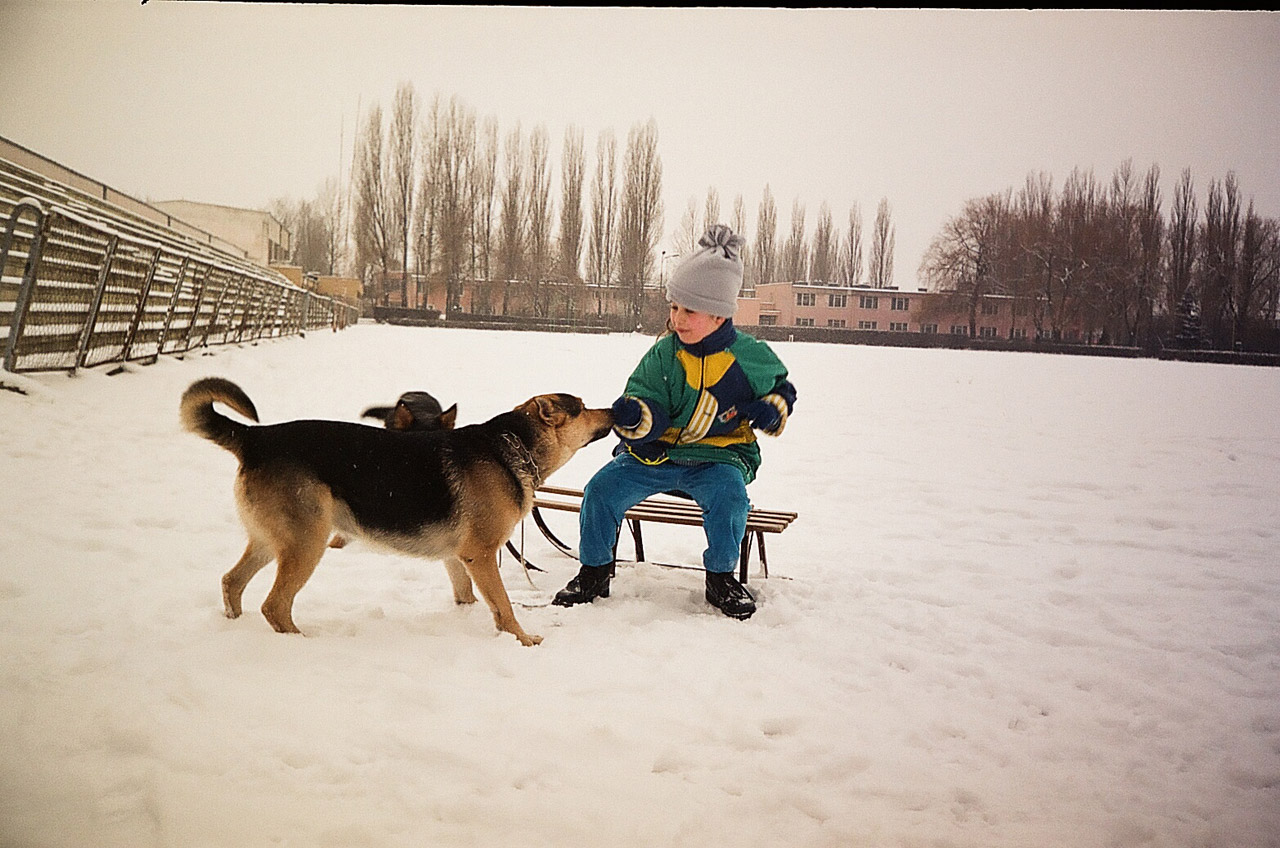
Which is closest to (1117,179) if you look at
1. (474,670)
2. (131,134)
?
(474,670)

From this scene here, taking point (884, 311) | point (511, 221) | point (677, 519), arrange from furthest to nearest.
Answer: point (884, 311) → point (511, 221) → point (677, 519)

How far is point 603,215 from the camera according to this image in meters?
3.27

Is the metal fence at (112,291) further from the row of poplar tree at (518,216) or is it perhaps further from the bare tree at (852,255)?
the bare tree at (852,255)

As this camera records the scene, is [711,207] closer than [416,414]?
No

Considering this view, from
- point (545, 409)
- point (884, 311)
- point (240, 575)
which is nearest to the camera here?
point (240, 575)

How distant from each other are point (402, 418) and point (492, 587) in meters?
0.90

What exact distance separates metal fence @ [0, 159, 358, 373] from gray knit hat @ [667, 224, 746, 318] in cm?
163

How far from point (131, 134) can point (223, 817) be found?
2957 millimetres

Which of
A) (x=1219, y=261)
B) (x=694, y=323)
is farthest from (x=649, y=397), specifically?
(x=1219, y=261)

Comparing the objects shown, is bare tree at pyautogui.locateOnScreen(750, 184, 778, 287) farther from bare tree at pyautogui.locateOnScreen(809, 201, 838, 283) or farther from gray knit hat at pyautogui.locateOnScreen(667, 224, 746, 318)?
gray knit hat at pyautogui.locateOnScreen(667, 224, 746, 318)

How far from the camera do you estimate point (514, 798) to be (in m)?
1.61

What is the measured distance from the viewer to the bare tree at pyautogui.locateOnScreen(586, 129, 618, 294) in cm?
327

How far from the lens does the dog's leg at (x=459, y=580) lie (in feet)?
8.04

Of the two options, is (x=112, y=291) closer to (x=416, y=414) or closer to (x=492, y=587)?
(x=416, y=414)
